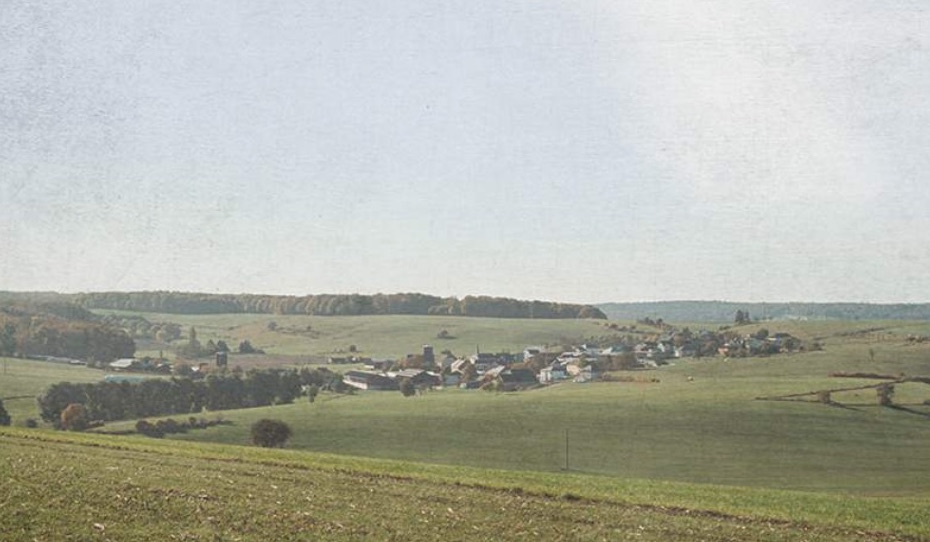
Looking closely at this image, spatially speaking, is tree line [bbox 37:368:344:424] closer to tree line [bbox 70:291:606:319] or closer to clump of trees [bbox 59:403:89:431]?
clump of trees [bbox 59:403:89:431]

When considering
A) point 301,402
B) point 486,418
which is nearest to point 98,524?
point 486,418

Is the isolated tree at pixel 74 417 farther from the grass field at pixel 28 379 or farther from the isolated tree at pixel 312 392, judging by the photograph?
the isolated tree at pixel 312 392

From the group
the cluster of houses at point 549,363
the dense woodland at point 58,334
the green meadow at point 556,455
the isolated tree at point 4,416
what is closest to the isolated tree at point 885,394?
the green meadow at point 556,455

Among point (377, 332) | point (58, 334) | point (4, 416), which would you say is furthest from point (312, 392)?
point (377, 332)

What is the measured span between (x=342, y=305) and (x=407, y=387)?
69.5ft

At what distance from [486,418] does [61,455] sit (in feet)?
127

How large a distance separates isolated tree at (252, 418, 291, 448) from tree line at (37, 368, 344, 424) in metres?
9.35

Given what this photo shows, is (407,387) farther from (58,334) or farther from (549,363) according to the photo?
(58,334)

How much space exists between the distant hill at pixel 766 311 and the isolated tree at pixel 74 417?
135 feet

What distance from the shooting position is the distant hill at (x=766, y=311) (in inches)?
2749

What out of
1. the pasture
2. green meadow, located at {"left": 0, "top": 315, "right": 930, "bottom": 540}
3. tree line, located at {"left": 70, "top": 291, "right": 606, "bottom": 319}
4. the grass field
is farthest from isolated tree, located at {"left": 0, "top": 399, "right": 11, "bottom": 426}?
tree line, located at {"left": 70, "top": 291, "right": 606, "bottom": 319}

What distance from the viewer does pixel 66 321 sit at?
2985 inches

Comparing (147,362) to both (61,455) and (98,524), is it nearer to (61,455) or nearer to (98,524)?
(61,455)

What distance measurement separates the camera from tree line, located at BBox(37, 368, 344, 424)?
204ft
